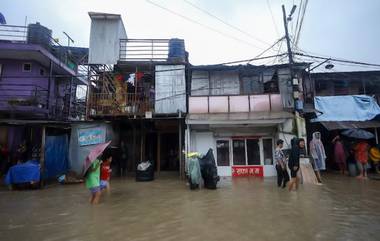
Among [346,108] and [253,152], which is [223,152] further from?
[346,108]

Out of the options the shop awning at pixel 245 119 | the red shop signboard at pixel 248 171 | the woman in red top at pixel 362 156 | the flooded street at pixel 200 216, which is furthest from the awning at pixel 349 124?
the flooded street at pixel 200 216

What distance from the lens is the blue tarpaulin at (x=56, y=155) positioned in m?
12.9

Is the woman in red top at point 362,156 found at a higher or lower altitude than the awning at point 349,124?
lower

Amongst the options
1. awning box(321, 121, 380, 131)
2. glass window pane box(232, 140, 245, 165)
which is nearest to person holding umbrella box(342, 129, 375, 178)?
awning box(321, 121, 380, 131)

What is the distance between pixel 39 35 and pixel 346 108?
18.5 metres

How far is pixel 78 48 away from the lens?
21594 millimetres

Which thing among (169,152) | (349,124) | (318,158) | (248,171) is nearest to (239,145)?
(248,171)

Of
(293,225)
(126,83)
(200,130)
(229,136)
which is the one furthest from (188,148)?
(293,225)

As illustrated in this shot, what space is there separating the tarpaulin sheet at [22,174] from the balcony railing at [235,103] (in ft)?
26.4

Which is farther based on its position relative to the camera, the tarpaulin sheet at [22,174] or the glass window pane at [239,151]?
the glass window pane at [239,151]

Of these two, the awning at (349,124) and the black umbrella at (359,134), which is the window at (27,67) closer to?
the awning at (349,124)

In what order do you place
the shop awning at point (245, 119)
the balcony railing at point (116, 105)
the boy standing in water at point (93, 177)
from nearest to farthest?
the boy standing in water at point (93, 177) < the shop awning at point (245, 119) < the balcony railing at point (116, 105)

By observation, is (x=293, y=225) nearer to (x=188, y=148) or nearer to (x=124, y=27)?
(x=188, y=148)

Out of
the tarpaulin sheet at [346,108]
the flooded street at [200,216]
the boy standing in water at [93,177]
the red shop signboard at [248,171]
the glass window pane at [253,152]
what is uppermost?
the tarpaulin sheet at [346,108]
